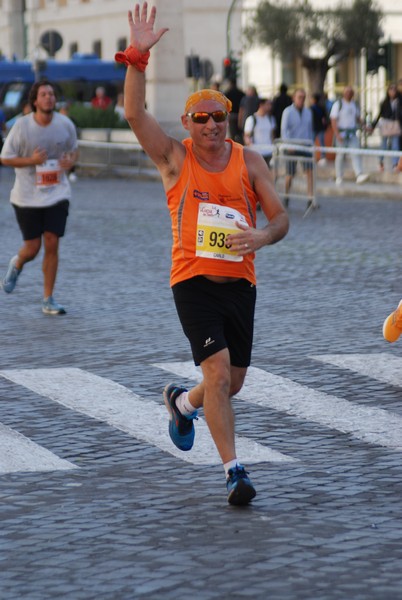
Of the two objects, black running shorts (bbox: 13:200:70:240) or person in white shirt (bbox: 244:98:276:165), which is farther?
person in white shirt (bbox: 244:98:276:165)

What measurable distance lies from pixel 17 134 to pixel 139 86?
6.06m

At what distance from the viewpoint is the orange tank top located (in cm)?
663

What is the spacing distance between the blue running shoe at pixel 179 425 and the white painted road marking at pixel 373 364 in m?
2.41

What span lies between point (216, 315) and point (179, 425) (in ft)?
2.25

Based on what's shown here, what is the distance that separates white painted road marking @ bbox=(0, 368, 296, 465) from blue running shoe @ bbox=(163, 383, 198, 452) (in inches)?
5.5

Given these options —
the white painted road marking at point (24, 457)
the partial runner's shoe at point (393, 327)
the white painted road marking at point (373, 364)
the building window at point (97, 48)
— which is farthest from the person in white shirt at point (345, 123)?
the building window at point (97, 48)

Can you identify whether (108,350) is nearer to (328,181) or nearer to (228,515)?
(228,515)

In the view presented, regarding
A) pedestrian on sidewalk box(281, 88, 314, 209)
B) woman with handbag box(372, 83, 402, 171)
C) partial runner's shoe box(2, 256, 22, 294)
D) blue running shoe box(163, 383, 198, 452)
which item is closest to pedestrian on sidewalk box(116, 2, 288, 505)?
blue running shoe box(163, 383, 198, 452)

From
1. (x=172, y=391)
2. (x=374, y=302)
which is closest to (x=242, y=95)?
(x=374, y=302)

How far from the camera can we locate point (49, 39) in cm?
4078

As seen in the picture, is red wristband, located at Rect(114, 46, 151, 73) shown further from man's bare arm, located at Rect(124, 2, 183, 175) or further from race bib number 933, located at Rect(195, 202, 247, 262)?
race bib number 933, located at Rect(195, 202, 247, 262)

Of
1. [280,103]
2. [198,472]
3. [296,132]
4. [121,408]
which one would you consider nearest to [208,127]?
[198,472]

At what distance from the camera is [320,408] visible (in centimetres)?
852

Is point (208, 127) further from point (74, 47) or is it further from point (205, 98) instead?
point (74, 47)
